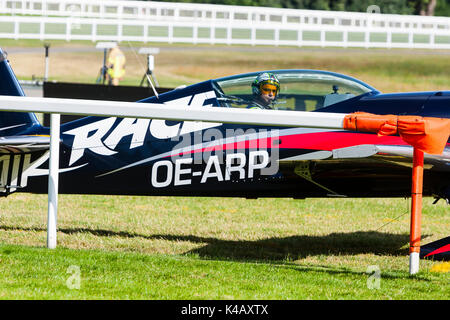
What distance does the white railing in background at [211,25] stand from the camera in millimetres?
37812

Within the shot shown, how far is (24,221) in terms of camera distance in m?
8.87

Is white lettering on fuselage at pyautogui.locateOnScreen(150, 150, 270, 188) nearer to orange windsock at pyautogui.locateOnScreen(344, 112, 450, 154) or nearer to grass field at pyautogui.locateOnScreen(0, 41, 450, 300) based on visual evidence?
grass field at pyautogui.locateOnScreen(0, 41, 450, 300)

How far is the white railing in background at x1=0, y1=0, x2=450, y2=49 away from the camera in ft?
124

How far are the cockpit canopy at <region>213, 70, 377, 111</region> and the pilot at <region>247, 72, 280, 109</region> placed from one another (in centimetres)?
6

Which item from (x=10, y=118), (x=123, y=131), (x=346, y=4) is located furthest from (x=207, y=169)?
(x=346, y=4)

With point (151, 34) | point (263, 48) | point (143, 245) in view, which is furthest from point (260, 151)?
point (263, 48)

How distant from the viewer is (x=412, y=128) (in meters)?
5.23

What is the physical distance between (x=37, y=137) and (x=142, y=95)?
995 centimetres

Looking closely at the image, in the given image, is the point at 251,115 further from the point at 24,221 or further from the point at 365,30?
the point at 365,30

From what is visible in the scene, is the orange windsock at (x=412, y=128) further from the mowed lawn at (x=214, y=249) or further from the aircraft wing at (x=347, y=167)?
the aircraft wing at (x=347, y=167)

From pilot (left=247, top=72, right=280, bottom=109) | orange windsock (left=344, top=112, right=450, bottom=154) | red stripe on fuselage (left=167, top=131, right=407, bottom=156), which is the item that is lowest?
red stripe on fuselage (left=167, top=131, right=407, bottom=156)

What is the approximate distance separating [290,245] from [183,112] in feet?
10.6

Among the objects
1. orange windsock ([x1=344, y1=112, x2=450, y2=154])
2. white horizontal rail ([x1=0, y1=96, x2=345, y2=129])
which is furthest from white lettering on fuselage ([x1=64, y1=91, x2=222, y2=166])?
orange windsock ([x1=344, y1=112, x2=450, y2=154])

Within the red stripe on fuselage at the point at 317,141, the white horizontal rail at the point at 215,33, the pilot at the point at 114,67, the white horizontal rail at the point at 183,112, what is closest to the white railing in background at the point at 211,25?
the white horizontal rail at the point at 215,33
